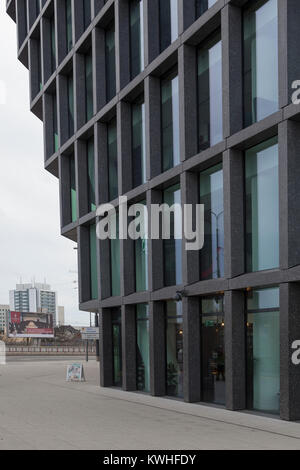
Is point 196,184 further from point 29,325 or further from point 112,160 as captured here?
point 29,325

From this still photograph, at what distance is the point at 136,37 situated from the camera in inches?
893

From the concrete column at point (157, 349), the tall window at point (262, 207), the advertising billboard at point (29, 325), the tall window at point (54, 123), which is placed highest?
the tall window at point (54, 123)

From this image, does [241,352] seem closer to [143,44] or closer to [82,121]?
[143,44]

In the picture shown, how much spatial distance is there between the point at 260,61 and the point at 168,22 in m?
6.06

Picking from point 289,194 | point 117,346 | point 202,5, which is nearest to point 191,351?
point 289,194

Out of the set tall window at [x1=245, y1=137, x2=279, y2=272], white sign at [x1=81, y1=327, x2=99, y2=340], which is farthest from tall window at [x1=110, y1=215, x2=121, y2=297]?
white sign at [x1=81, y1=327, x2=99, y2=340]

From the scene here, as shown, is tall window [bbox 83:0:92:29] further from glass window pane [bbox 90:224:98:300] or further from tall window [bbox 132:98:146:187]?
glass window pane [bbox 90:224:98:300]

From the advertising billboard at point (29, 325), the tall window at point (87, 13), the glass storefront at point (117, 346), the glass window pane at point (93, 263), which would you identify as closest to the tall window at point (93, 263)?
the glass window pane at point (93, 263)

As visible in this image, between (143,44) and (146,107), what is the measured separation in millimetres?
2730

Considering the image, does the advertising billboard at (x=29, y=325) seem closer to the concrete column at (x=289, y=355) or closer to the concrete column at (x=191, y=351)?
the concrete column at (x=191, y=351)

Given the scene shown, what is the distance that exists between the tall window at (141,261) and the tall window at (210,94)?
15.6 feet

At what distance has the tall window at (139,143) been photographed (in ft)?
72.8

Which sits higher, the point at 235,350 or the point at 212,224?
the point at 212,224
